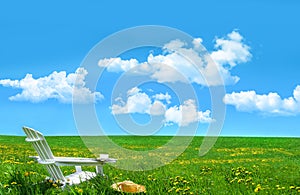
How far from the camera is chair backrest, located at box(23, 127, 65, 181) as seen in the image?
27.0 ft

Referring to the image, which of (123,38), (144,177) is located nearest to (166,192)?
(144,177)

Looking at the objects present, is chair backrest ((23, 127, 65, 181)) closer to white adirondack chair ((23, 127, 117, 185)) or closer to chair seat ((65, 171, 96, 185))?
white adirondack chair ((23, 127, 117, 185))

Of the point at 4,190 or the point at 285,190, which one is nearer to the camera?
the point at 4,190

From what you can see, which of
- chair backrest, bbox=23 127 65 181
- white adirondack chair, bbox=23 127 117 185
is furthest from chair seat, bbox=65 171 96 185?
chair backrest, bbox=23 127 65 181

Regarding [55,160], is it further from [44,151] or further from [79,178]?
[79,178]

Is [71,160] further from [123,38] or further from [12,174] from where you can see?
[123,38]

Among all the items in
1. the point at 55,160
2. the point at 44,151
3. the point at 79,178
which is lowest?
the point at 79,178

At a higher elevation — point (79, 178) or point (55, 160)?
point (55, 160)

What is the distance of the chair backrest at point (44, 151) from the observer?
8.24 meters

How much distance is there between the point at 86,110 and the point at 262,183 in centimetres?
408

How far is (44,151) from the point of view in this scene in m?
8.34

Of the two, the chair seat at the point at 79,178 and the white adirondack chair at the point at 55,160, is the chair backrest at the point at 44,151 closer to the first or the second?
the white adirondack chair at the point at 55,160

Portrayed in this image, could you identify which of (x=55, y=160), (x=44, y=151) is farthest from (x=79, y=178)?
(x=44, y=151)

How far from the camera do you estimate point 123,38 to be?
9172 millimetres
